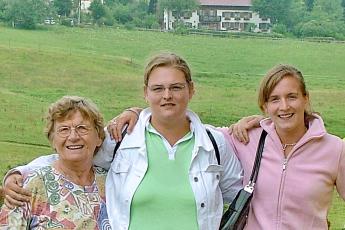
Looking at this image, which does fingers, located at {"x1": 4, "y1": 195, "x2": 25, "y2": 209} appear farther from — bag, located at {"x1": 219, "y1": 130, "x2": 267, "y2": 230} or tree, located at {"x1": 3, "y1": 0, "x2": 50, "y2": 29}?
tree, located at {"x1": 3, "y1": 0, "x2": 50, "y2": 29}

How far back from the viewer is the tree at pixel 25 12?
37.2 ft

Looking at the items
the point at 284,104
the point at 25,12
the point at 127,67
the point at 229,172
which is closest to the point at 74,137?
the point at 229,172

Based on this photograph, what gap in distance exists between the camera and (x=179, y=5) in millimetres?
12336

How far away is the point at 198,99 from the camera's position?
1090 centimetres

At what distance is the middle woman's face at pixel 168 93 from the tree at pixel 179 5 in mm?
10579

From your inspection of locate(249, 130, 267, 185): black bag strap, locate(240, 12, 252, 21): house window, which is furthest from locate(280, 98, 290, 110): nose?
locate(240, 12, 252, 21): house window

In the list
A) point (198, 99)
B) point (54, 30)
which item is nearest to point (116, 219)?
point (198, 99)

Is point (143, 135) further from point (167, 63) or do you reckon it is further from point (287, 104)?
point (287, 104)

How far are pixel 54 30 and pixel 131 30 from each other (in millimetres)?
1598

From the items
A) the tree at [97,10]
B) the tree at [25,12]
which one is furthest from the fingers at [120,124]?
the tree at [97,10]

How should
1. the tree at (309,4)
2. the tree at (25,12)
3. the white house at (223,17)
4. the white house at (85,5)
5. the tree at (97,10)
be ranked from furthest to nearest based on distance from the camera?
the white house at (223,17) → the tree at (97,10) → the white house at (85,5) → the tree at (309,4) → the tree at (25,12)

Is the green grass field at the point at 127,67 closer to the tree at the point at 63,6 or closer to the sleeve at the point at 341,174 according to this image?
the tree at the point at 63,6

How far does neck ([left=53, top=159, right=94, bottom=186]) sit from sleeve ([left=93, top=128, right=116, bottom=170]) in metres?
0.03

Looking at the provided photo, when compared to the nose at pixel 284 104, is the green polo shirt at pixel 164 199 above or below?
below
